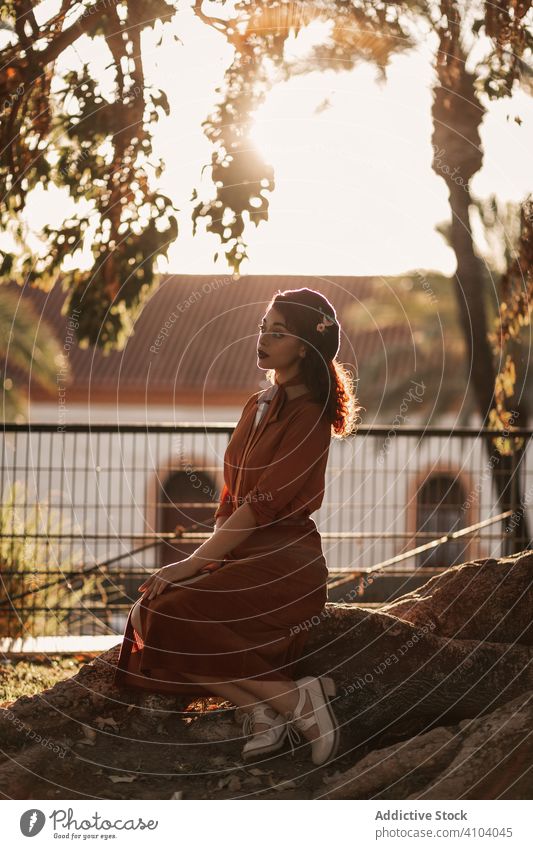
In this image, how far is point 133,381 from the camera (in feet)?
72.7

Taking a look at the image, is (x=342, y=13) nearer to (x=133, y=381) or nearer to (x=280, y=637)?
(x=280, y=637)

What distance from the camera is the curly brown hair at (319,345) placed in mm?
4602

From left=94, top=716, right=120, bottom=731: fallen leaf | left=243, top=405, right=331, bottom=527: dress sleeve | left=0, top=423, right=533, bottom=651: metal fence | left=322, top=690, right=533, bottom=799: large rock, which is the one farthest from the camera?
left=0, top=423, right=533, bottom=651: metal fence

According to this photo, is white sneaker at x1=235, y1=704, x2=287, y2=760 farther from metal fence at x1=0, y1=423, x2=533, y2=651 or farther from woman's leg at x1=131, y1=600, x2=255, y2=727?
metal fence at x1=0, y1=423, x2=533, y2=651

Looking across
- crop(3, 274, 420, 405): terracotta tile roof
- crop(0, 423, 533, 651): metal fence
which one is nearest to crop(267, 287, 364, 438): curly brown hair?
crop(0, 423, 533, 651): metal fence

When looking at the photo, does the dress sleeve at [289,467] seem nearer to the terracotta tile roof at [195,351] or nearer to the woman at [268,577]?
the woman at [268,577]

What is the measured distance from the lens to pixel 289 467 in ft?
14.7

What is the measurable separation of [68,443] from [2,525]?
440 centimetres

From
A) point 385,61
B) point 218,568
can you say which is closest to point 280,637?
point 218,568

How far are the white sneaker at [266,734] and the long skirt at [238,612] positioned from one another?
0.50ft

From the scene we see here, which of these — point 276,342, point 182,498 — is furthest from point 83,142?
point 182,498

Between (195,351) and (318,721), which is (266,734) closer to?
(318,721)

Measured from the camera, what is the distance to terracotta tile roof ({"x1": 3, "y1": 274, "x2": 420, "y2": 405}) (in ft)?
70.4

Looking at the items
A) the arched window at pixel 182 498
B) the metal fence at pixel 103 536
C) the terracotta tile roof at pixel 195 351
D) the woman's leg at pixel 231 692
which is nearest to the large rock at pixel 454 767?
the woman's leg at pixel 231 692
